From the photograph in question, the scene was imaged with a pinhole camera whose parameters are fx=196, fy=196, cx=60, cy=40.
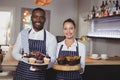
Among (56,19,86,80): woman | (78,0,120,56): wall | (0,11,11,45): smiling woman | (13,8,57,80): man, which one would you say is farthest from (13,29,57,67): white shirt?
(0,11,11,45): smiling woman

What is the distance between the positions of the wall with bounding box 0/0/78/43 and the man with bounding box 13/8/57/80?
3.96 m

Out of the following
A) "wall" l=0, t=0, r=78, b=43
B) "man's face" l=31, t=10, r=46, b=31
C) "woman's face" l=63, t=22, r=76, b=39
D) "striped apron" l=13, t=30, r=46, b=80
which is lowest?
"striped apron" l=13, t=30, r=46, b=80

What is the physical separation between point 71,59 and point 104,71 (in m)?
1.05

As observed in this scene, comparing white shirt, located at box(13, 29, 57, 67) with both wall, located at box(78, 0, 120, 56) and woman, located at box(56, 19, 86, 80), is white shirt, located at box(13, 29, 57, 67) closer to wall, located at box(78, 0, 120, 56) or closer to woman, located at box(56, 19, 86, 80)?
woman, located at box(56, 19, 86, 80)

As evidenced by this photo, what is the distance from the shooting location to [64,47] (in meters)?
1.88


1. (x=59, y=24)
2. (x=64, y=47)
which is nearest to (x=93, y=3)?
(x=59, y=24)

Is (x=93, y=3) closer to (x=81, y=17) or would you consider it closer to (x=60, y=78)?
(x=81, y=17)

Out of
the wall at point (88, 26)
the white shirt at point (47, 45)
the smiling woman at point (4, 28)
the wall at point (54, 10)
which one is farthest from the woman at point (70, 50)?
the smiling woman at point (4, 28)

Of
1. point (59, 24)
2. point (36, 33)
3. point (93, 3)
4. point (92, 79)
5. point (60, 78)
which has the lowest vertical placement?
point (92, 79)

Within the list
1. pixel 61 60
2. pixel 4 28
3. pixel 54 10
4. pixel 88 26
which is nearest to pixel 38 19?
pixel 61 60

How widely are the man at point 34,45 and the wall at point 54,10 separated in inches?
156

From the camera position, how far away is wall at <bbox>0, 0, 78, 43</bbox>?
18.5 ft

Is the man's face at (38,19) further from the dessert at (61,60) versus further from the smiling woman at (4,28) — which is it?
the smiling woman at (4,28)

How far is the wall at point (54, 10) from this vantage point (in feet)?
18.5
